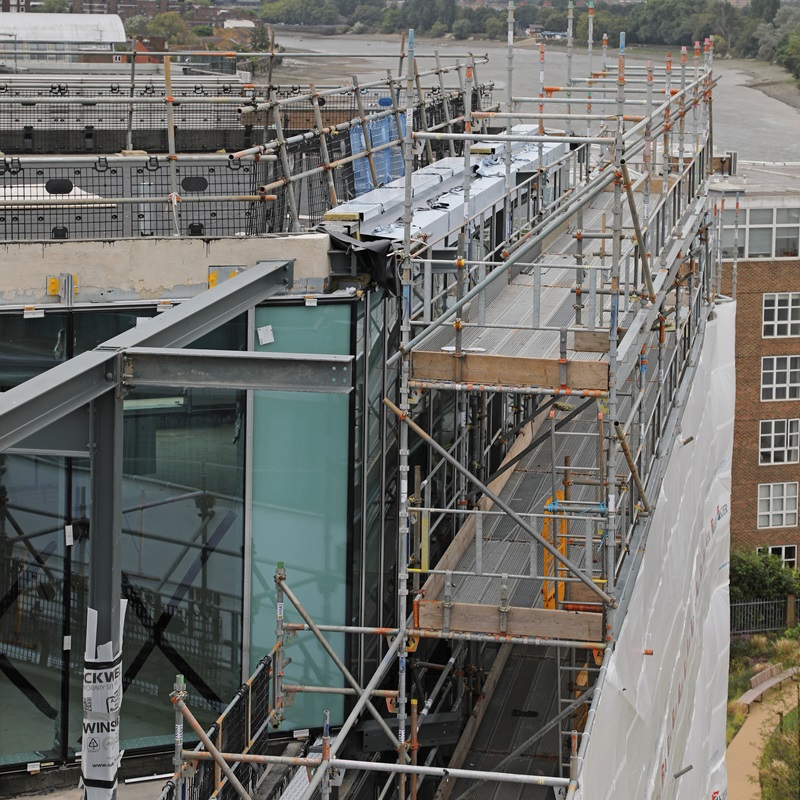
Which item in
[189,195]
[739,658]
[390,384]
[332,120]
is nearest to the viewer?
[390,384]

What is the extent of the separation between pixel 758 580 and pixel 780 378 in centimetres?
750

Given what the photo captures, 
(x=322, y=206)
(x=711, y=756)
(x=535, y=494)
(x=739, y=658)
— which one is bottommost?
(x=739, y=658)

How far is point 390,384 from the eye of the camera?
48.1 ft

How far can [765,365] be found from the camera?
172 ft

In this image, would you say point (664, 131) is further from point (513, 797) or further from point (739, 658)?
point (739, 658)

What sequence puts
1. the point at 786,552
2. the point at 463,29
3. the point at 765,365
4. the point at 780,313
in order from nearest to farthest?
the point at 463,29 < the point at 780,313 < the point at 765,365 < the point at 786,552

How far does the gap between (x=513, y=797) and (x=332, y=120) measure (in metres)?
12.6

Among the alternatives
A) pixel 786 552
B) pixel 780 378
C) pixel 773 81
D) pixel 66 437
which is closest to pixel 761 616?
pixel 786 552

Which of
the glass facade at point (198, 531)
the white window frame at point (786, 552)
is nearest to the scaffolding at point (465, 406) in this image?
the glass facade at point (198, 531)

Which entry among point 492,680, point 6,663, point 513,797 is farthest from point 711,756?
point 6,663

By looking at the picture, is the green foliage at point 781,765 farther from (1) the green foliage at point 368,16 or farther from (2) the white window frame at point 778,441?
(1) the green foliage at point 368,16

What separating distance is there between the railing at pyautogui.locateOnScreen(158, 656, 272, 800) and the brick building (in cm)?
4050

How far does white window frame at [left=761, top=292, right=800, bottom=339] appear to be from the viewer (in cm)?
5172

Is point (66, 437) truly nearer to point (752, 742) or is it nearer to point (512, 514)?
point (512, 514)
